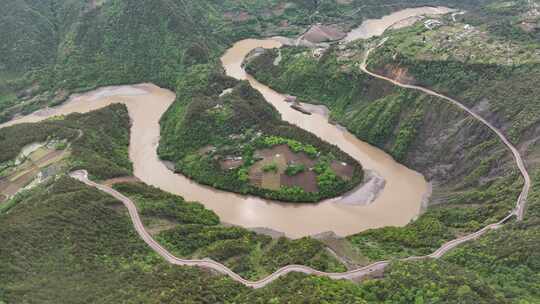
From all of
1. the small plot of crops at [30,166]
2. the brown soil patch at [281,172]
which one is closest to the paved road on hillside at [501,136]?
the brown soil patch at [281,172]

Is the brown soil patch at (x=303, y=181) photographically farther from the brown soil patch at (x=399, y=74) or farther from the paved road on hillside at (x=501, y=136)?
the brown soil patch at (x=399, y=74)

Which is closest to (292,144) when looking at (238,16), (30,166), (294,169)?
(294,169)

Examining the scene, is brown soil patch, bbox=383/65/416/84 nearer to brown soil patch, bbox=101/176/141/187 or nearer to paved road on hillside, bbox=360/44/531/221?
paved road on hillside, bbox=360/44/531/221

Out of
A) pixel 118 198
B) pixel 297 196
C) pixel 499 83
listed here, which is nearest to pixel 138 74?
pixel 118 198

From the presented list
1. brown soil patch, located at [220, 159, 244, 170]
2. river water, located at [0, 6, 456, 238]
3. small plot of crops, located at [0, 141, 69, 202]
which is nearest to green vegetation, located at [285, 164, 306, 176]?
river water, located at [0, 6, 456, 238]

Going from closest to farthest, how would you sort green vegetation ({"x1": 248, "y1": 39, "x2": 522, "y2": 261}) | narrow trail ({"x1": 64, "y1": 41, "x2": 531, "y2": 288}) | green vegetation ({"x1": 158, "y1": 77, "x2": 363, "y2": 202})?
→ 1. narrow trail ({"x1": 64, "y1": 41, "x2": 531, "y2": 288})
2. green vegetation ({"x1": 248, "y1": 39, "x2": 522, "y2": 261})
3. green vegetation ({"x1": 158, "y1": 77, "x2": 363, "y2": 202})
